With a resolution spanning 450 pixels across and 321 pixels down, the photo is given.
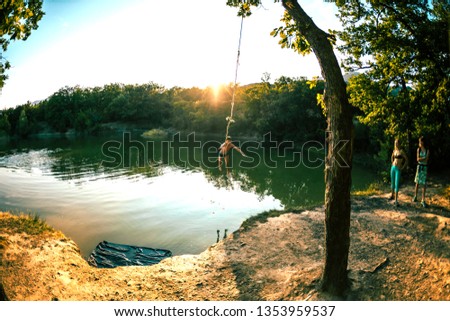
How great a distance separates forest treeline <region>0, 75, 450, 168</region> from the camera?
3045cm

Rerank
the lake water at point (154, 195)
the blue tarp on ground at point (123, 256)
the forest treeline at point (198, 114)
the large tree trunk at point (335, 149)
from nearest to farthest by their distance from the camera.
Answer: the large tree trunk at point (335, 149)
the blue tarp on ground at point (123, 256)
the lake water at point (154, 195)
the forest treeline at point (198, 114)

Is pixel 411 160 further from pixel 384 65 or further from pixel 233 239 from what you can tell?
pixel 233 239

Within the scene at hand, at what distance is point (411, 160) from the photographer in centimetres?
1470

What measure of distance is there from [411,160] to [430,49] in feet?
20.9

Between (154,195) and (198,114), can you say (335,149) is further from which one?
(198,114)

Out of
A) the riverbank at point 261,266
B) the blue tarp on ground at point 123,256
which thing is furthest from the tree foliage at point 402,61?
the blue tarp on ground at point 123,256

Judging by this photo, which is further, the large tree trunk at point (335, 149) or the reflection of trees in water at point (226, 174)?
the reflection of trees in water at point (226, 174)

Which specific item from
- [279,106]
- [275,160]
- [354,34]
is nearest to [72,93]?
[279,106]

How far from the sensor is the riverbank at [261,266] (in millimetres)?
5199

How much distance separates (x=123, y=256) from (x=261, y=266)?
483 cm

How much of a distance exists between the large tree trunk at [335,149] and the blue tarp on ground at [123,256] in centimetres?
597

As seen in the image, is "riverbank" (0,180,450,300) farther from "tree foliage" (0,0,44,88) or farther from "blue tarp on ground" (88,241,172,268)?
"tree foliage" (0,0,44,88)

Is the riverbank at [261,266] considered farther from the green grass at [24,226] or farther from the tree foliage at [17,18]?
the tree foliage at [17,18]
